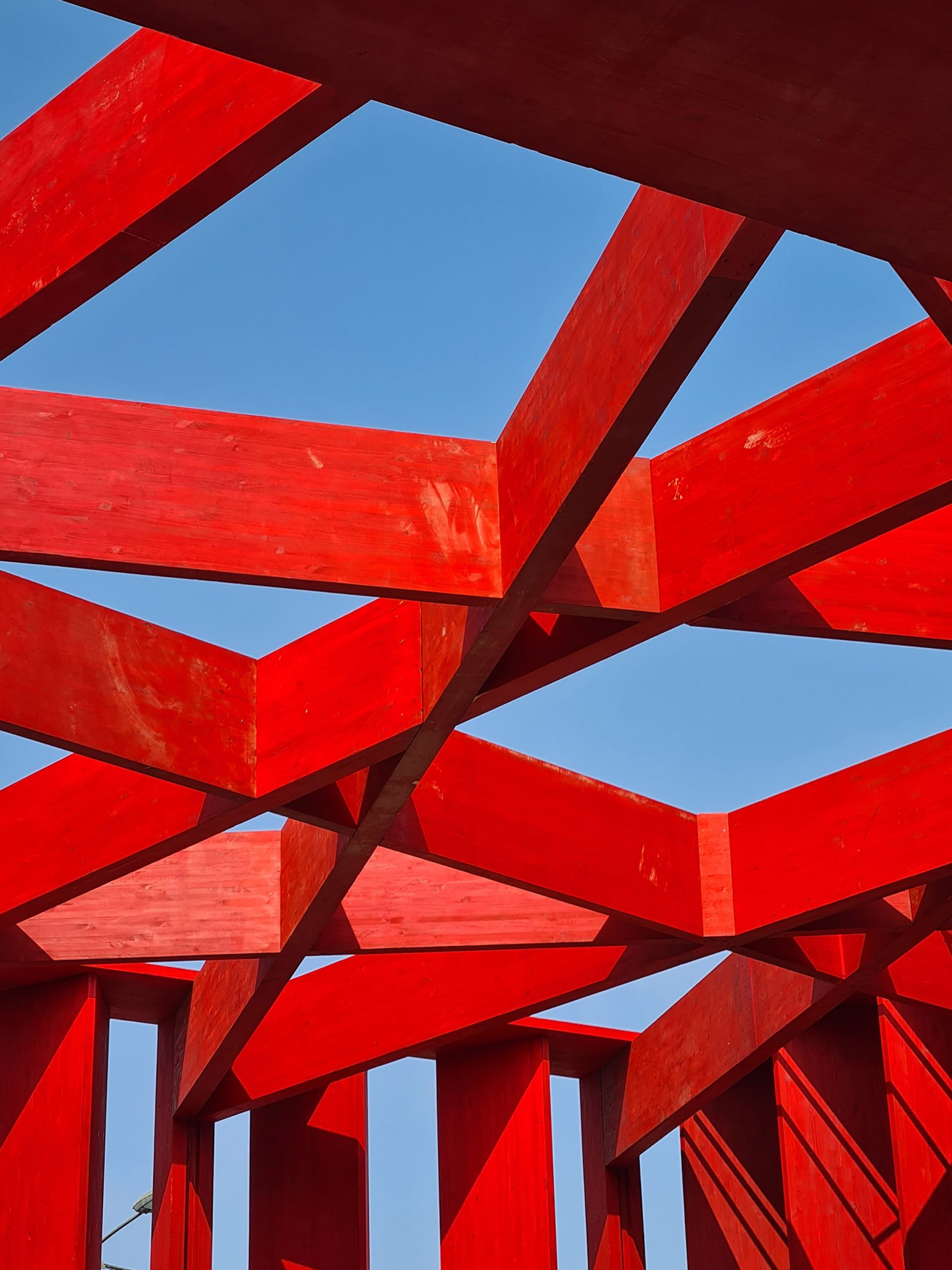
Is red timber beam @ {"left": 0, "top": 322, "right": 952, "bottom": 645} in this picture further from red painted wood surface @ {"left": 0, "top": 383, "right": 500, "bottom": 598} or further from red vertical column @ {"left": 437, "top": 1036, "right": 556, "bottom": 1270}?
red vertical column @ {"left": 437, "top": 1036, "right": 556, "bottom": 1270}

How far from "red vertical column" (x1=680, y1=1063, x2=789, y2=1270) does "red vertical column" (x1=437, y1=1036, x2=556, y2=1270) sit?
2749mm

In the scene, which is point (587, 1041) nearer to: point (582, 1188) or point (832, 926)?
point (582, 1188)

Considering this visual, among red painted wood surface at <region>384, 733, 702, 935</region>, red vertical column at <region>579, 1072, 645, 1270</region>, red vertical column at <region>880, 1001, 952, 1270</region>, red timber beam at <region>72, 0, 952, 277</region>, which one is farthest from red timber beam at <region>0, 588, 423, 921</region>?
red vertical column at <region>579, 1072, 645, 1270</region>

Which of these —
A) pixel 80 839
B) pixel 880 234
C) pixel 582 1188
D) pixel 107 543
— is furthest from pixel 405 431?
pixel 582 1188

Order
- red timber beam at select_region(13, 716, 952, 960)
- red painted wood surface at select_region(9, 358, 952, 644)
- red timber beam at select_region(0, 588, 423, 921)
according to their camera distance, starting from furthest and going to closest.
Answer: red timber beam at select_region(13, 716, 952, 960) → red timber beam at select_region(0, 588, 423, 921) → red painted wood surface at select_region(9, 358, 952, 644)

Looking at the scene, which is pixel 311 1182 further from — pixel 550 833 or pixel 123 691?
pixel 123 691

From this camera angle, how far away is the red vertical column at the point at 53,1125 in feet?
42.2

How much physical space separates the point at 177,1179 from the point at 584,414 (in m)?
10.3

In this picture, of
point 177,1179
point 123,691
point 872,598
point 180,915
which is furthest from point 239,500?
point 177,1179

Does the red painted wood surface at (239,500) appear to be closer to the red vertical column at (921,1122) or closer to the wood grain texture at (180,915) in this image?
the wood grain texture at (180,915)

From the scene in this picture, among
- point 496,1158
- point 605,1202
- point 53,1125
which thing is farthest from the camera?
point 605,1202

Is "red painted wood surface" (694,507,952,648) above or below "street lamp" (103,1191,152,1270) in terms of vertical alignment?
above

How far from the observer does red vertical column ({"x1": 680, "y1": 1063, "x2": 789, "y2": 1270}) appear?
16.7 meters

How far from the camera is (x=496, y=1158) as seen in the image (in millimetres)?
15391
